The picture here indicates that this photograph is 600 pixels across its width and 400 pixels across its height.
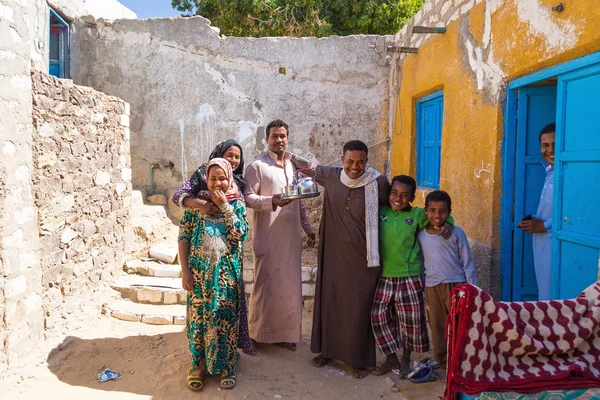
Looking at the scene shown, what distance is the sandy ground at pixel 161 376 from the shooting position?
123 inches

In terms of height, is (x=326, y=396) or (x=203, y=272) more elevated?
(x=203, y=272)

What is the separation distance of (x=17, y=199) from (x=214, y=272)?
1.51 metres

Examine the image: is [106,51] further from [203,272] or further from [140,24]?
[203,272]

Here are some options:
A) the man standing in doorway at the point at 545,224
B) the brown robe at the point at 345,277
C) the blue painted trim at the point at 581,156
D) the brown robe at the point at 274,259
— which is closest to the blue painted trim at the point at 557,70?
the man standing in doorway at the point at 545,224

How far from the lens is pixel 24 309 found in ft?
11.4

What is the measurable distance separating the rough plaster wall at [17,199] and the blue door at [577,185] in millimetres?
3458

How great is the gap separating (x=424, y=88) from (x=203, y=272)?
10.4ft

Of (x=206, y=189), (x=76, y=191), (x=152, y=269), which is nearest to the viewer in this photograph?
(x=206, y=189)

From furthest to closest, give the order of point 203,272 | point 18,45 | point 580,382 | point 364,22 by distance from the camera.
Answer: point 364,22 < point 18,45 < point 203,272 < point 580,382

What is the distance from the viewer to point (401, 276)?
3.18m

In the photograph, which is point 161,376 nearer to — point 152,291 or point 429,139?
point 152,291

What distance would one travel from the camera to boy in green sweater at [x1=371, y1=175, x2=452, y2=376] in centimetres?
316

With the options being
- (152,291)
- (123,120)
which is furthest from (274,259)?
(123,120)

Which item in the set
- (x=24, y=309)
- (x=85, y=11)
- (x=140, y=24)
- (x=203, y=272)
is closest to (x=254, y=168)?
(x=203, y=272)
